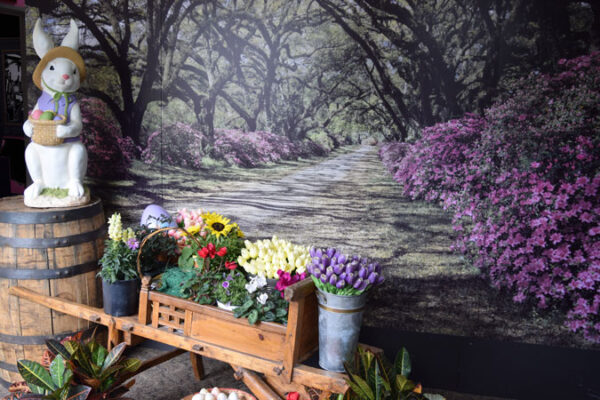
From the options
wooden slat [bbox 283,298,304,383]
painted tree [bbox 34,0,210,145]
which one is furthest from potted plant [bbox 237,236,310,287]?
painted tree [bbox 34,0,210,145]

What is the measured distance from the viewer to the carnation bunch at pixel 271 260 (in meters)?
2.14

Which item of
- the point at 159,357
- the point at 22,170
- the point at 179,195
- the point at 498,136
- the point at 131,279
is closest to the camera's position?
the point at 131,279

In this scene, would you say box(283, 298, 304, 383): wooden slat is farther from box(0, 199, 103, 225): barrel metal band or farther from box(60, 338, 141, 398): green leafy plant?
box(0, 199, 103, 225): barrel metal band

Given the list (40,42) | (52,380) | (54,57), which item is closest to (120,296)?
(52,380)

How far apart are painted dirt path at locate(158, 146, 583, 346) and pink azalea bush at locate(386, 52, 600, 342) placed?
127 millimetres

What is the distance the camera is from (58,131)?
2656mm

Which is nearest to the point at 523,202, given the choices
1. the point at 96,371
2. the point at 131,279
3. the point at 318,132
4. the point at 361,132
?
Result: the point at 361,132

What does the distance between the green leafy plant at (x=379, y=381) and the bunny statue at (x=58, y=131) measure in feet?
6.00

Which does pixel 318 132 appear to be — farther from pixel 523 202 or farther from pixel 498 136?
pixel 523 202

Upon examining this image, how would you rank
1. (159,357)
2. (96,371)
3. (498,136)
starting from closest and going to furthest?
1. (96,371)
2. (159,357)
3. (498,136)

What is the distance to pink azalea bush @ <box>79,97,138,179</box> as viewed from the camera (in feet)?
11.3

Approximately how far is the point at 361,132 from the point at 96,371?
2.12 meters

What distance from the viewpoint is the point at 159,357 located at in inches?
103

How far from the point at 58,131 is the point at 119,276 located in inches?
37.3
